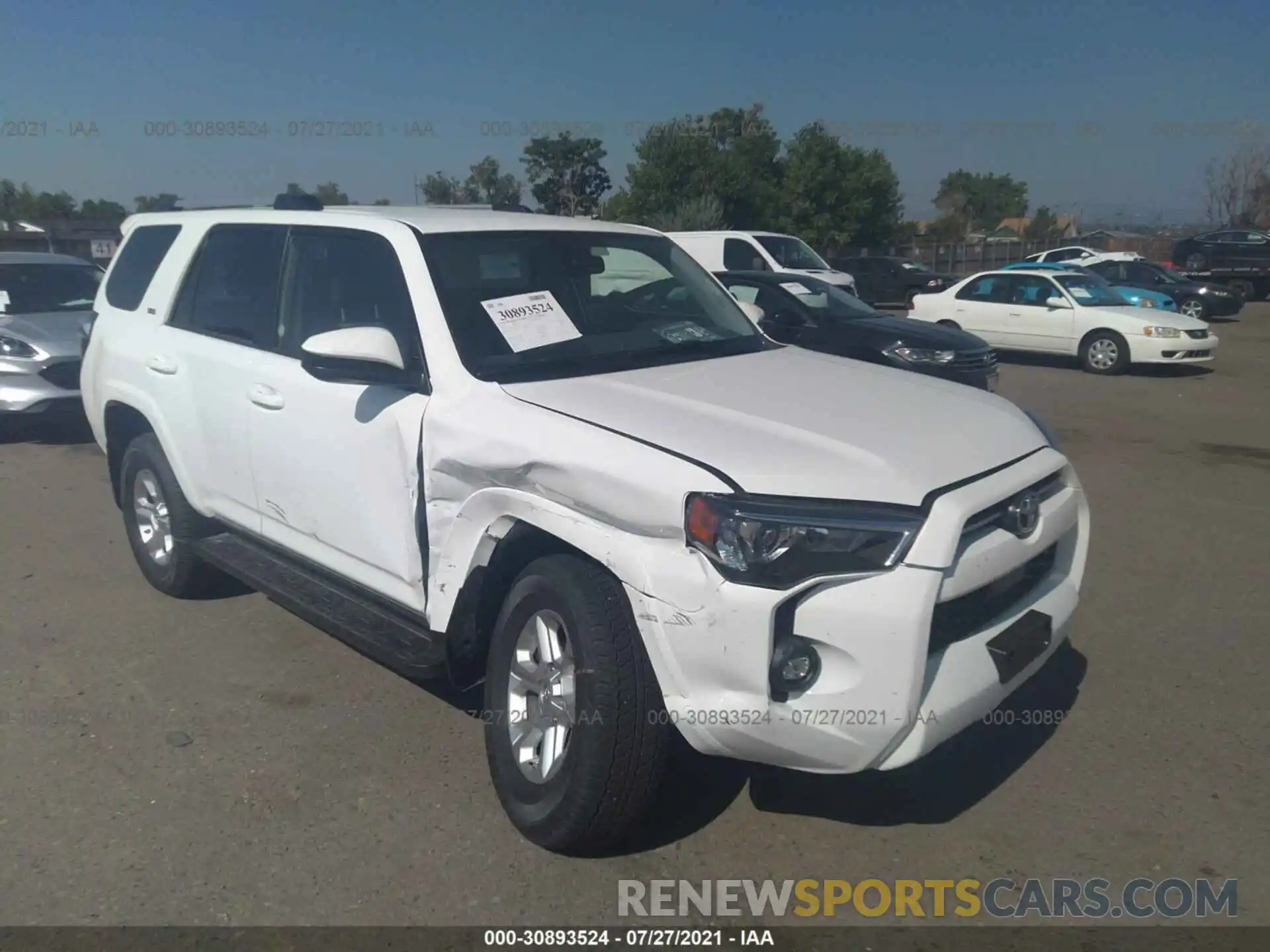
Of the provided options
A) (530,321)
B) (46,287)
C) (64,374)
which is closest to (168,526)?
(530,321)

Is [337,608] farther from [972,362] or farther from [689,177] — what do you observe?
[689,177]

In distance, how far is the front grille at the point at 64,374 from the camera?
374 inches

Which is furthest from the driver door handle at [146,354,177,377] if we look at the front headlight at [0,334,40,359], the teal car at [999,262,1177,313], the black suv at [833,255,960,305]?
the black suv at [833,255,960,305]

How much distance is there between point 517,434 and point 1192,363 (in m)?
15.3

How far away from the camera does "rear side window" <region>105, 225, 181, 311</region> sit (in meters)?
5.59

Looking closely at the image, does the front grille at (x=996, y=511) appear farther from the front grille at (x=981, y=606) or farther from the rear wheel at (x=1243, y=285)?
the rear wheel at (x=1243, y=285)

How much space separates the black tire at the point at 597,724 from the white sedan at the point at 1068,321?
→ 13.2 m

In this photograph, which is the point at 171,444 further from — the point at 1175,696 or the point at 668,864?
the point at 1175,696

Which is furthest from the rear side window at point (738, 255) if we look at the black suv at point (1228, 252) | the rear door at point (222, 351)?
the black suv at point (1228, 252)

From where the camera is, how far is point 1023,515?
331 cm

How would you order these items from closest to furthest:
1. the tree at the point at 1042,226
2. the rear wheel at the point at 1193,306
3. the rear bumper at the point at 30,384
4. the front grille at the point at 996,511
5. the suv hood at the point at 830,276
→ the front grille at the point at 996,511
the rear bumper at the point at 30,384
the suv hood at the point at 830,276
the rear wheel at the point at 1193,306
the tree at the point at 1042,226

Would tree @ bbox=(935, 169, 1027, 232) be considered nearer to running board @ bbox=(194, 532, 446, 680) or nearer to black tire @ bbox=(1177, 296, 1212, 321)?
black tire @ bbox=(1177, 296, 1212, 321)

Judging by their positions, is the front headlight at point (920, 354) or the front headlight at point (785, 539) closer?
the front headlight at point (785, 539)
